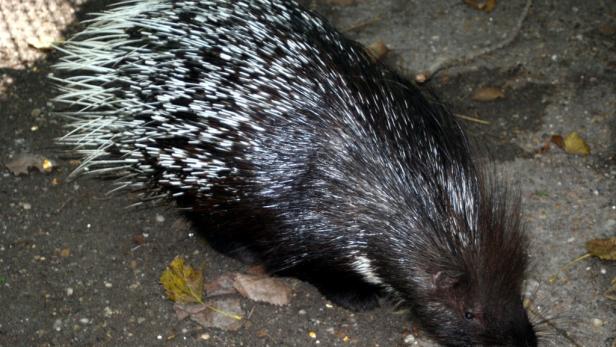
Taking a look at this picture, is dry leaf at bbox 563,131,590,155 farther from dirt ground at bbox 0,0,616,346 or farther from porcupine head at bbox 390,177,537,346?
porcupine head at bbox 390,177,537,346

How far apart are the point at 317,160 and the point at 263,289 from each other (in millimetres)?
610

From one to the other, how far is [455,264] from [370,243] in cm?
30

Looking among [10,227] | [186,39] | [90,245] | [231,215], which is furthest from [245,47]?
[10,227]

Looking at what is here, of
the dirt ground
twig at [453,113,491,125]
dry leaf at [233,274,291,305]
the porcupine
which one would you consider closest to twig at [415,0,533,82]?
the dirt ground

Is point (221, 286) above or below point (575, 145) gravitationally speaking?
below

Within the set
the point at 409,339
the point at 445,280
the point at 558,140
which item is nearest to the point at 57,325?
the point at 409,339

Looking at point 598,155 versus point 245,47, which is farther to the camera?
point 598,155

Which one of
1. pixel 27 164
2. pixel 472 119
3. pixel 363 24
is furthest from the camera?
pixel 363 24

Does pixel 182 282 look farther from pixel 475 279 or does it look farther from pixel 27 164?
pixel 475 279

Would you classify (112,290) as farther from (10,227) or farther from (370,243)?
(370,243)

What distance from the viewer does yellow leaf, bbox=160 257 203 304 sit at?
2971mm

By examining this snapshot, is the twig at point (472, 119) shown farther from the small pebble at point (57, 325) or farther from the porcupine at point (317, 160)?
the small pebble at point (57, 325)

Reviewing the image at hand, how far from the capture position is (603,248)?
10.0ft

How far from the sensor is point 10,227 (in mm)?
3178
